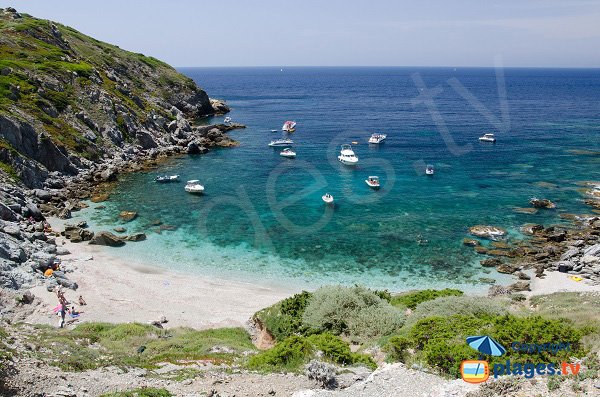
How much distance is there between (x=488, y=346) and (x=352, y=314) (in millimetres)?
10601

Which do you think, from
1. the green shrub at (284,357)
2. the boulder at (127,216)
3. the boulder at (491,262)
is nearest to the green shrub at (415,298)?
the green shrub at (284,357)

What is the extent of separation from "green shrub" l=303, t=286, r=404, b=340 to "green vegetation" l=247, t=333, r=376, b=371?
473 centimetres

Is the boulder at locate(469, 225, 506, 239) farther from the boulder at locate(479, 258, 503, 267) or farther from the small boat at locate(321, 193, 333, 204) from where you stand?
the small boat at locate(321, 193, 333, 204)

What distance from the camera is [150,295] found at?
3844 cm

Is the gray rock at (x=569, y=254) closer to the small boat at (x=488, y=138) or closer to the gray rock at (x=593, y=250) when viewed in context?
the gray rock at (x=593, y=250)

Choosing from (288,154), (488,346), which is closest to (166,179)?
(288,154)

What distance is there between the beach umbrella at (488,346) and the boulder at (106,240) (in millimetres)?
40790

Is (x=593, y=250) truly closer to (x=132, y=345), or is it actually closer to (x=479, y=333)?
(x=479, y=333)

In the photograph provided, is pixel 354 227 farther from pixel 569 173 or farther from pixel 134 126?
pixel 134 126

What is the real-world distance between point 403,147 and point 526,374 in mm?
83503

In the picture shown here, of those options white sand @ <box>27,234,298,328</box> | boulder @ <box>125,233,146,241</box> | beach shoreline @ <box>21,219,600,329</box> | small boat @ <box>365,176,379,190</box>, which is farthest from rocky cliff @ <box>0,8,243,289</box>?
small boat @ <box>365,176,379,190</box>

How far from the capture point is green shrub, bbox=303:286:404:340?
25672 mm

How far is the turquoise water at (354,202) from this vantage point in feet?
149

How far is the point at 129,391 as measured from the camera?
1697 cm
